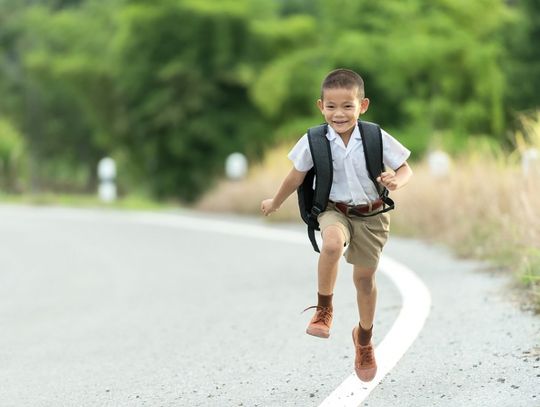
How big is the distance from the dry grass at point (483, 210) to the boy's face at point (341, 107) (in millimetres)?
2579

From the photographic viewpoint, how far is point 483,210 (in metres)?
12.3

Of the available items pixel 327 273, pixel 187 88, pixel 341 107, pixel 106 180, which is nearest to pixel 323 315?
pixel 327 273

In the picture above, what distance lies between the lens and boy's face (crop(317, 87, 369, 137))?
4.99m

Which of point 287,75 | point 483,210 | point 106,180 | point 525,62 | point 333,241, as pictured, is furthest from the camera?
point 287,75

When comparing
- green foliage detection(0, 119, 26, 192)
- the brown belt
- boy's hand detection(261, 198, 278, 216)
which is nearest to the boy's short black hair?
the brown belt

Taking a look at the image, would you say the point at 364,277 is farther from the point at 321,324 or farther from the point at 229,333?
the point at 229,333

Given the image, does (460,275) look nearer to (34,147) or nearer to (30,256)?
(30,256)

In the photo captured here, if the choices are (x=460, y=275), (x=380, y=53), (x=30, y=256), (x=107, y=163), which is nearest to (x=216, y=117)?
(x=380, y=53)

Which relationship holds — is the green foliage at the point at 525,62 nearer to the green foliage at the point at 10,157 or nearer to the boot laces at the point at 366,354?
the boot laces at the point at 366,354

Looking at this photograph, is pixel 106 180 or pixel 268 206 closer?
pixel 268 206

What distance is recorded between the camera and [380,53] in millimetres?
31250

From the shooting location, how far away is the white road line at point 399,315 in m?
5.14

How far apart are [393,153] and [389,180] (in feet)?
0.82

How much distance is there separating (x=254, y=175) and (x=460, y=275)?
12.0 m
